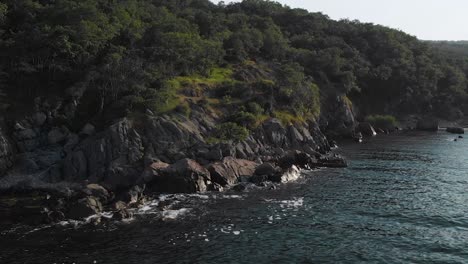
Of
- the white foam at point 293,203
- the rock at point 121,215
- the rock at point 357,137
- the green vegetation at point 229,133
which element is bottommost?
the white foam at point 293,203

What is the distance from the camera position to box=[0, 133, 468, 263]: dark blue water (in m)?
41.2

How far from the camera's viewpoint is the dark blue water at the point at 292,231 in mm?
41188

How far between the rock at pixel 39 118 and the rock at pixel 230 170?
2982 centimetres

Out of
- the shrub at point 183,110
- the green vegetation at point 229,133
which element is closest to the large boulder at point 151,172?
the green vegetation at point 229,133

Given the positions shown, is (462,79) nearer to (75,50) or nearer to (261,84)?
(261,84)

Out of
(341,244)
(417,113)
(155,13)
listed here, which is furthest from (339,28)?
(341,244)

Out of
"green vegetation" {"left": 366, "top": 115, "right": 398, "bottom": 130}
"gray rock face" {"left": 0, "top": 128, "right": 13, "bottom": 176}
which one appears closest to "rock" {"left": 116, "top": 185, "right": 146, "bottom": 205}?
"gray rock face" {"left": 0, "top": 128, "right": 13, "bottom": 176}

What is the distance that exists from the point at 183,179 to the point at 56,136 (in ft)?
78.9

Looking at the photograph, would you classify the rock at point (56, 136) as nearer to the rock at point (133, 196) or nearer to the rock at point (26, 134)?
the rock at point (26, 134)

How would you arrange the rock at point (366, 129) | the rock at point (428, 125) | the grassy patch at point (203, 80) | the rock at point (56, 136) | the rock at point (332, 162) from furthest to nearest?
the rock at point (428, 125)
the rock at point (366, 129)
the grassy patch at point (203, 80)
the rock at point (332, 162)
the rock at point (56, 136)

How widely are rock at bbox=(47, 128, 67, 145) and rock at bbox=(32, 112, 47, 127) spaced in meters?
2.95

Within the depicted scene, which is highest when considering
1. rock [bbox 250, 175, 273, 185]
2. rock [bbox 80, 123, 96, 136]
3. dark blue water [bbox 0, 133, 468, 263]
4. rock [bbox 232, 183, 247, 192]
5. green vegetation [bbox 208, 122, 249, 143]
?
rock [bbox 80, 123, 96, 136]

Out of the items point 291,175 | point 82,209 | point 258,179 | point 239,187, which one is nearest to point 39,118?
point 82,209

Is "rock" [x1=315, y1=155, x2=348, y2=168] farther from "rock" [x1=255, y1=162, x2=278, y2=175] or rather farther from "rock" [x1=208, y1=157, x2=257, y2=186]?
"rock" [x1=208, y1=157, x2=257, y2=186]
